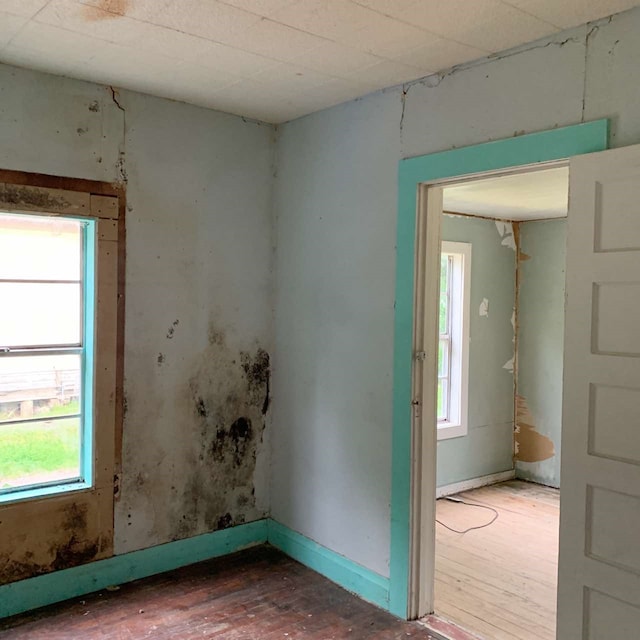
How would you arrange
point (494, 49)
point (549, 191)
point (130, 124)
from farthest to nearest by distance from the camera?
1. point (549, 191)
2. point (130, 124)
3. point (494, 49)

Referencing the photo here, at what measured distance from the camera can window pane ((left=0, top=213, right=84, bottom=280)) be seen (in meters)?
2.99

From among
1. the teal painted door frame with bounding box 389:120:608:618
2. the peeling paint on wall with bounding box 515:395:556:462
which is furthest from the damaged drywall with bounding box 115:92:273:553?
the peeling paint on wall with bounding box 515:395:556:462

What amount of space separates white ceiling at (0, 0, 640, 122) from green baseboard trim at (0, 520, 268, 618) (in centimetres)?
249

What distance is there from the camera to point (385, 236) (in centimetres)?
315

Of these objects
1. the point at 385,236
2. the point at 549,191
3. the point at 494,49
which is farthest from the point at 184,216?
the point at 549,191

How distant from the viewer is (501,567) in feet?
12.5

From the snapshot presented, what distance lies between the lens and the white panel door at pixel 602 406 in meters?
2.07

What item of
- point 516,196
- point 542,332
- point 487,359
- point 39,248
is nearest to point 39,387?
point 39,248

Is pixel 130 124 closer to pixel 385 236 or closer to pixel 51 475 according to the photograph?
pixel 385 236

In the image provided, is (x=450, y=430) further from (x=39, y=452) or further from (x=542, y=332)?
(x=39, y=452)

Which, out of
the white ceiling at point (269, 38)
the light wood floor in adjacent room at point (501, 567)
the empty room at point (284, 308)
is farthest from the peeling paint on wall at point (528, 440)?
the white ceiling at point (269, 38)

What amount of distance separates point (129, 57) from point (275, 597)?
107 inches

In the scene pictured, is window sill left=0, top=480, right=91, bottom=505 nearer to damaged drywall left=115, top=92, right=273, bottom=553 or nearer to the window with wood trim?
the window with wood trim

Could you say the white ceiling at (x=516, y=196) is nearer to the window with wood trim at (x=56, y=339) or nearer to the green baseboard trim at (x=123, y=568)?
the window with wood trim at (x=56, y=339)
